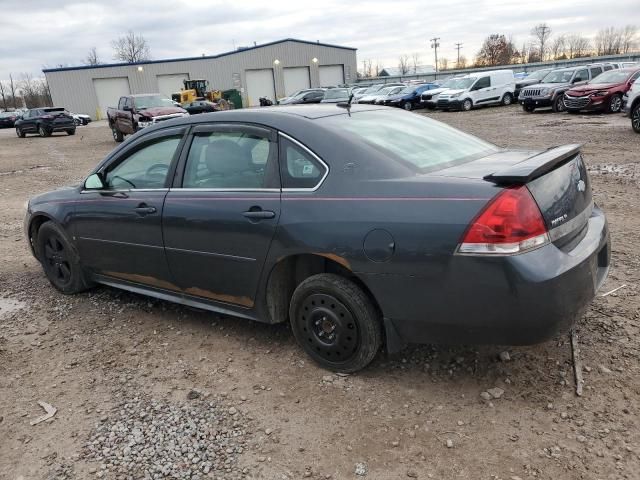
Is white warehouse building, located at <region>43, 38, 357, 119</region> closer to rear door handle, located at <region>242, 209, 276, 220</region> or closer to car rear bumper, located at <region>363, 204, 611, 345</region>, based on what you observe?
rear door handle, located at <region>242, 209, 276, 220</region>

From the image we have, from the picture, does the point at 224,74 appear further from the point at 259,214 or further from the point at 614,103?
the point at 259,214

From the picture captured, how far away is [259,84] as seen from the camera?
5462cm

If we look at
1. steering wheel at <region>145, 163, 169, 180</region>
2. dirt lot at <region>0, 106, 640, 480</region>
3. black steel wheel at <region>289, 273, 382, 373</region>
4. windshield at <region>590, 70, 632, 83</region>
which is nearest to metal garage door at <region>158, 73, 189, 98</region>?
windshield at <region>590, 70, 632, 83</region>

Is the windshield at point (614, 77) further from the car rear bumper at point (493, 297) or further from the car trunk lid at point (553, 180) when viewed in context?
the car rear bumper at point (493, 297)

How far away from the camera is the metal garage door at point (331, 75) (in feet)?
190

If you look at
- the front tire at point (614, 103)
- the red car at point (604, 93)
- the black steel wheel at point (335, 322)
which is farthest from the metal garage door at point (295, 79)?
the black steel wheel at point (335, 322)

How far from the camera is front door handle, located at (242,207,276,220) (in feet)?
10.3

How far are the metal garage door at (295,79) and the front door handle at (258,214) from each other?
5449 cm

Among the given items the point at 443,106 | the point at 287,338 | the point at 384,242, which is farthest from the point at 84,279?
the point at 443,106

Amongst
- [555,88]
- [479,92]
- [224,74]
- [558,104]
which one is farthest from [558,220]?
[224,74]

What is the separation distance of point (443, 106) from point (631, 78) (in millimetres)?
9198

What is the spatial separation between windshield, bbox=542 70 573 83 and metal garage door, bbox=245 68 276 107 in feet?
117

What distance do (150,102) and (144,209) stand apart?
56.4ft

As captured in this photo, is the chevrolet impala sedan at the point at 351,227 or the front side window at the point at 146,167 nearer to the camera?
the chevrolet impala sedan at the point at 351,227
